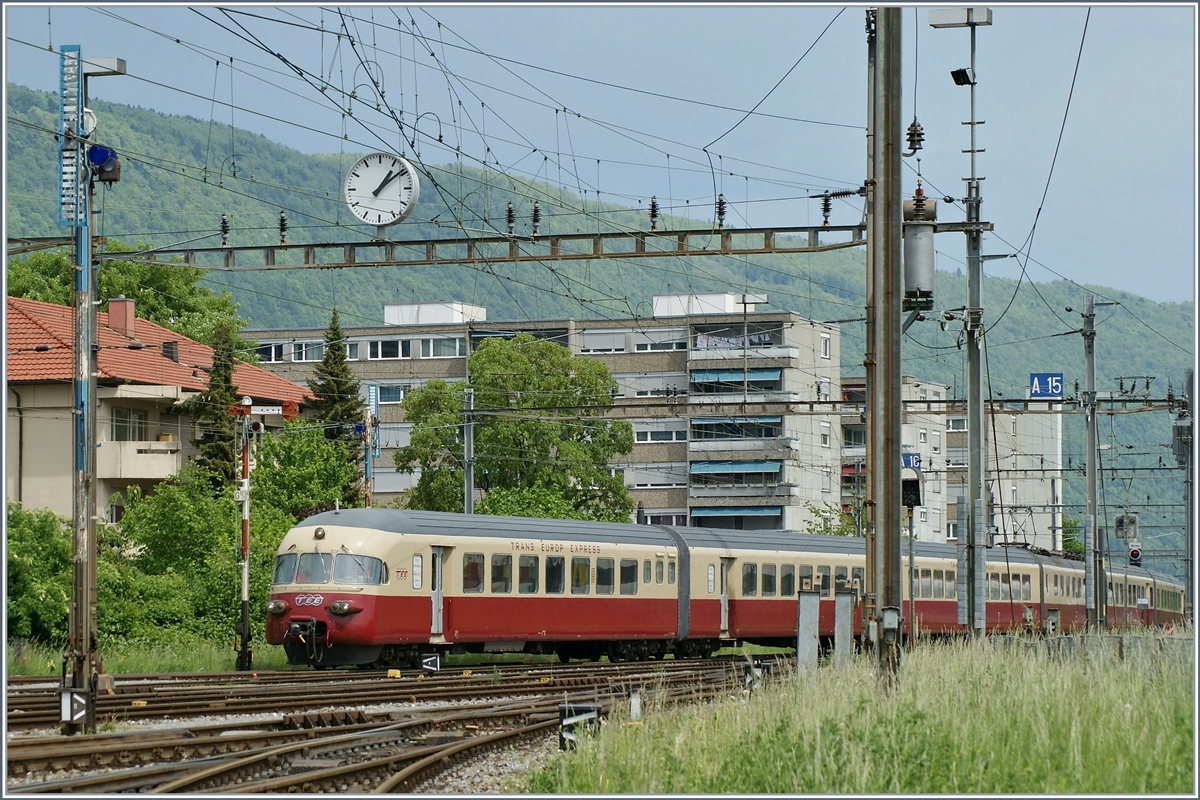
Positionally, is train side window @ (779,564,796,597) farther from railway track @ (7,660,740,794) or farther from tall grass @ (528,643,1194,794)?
tall grass @ (528,643,1194,794)

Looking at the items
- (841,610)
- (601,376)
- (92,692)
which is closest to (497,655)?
(841,610)

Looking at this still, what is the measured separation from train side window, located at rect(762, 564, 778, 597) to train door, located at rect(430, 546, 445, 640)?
34.7 feet

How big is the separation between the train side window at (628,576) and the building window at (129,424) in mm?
23645

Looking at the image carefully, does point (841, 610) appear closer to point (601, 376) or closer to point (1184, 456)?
point (1184, 456)

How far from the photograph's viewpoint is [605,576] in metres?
31.7

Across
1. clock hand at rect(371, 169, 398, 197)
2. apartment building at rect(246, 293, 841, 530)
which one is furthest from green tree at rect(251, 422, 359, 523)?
apartment building at rect(246, 293, 841, 530)

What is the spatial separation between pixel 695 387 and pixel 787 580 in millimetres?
60263

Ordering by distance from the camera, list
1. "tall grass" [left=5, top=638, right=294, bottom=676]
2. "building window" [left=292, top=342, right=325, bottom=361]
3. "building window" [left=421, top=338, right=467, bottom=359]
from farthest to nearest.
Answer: "building window" [left=292, top=342, right=325, bottom=361] < "building window" [left=421, top=338, right=467, bottom=359] < "tall grass" [left=5, top=638, right=294, bottom=676]

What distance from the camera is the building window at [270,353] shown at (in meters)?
105

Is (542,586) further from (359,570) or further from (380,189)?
(380,189)

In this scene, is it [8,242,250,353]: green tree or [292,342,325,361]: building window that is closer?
[8,242,250,353]: green tree

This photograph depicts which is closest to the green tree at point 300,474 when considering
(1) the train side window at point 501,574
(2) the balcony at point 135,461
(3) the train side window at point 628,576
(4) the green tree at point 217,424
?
(2) the balcony at point 135,461

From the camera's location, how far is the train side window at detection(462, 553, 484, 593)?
28.4m

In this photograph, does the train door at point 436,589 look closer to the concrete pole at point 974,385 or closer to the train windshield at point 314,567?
the train windshield at point 314,567
